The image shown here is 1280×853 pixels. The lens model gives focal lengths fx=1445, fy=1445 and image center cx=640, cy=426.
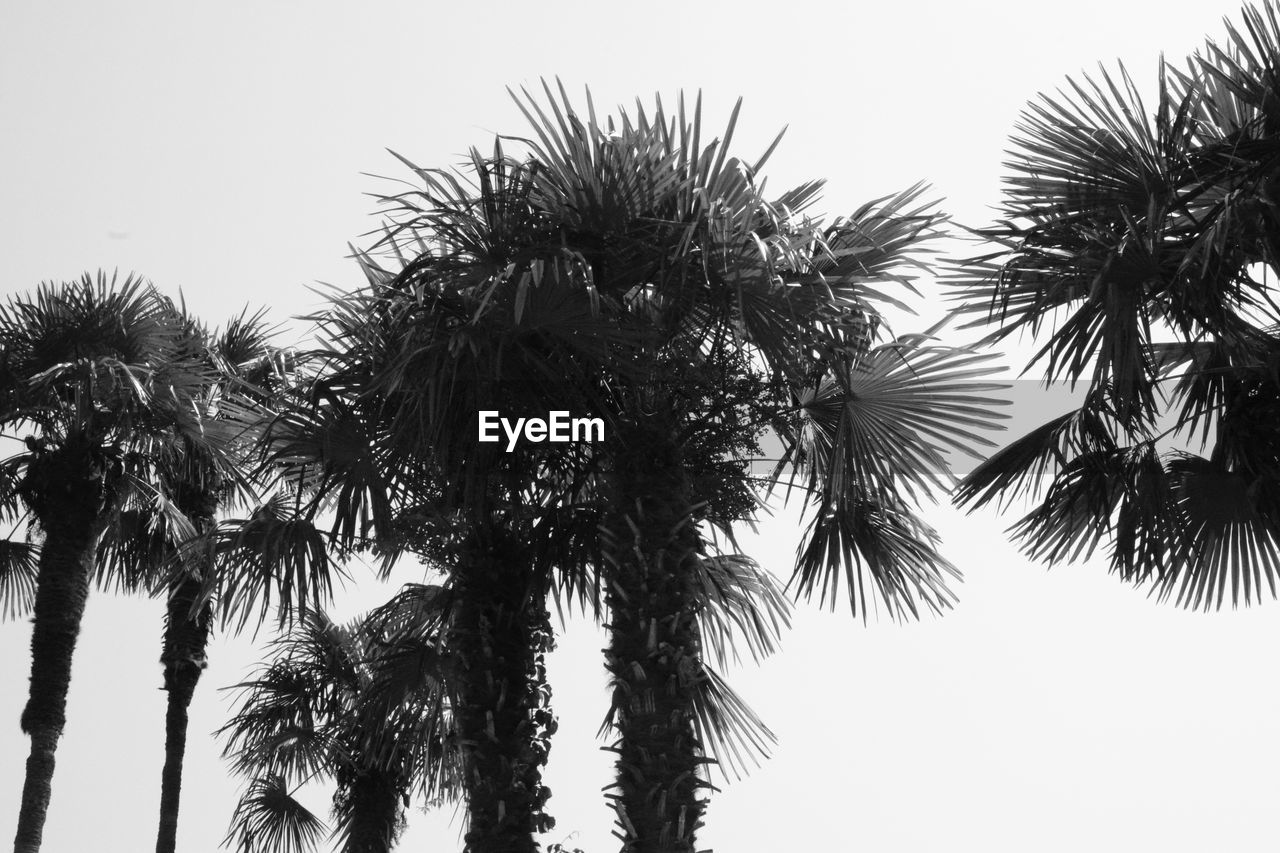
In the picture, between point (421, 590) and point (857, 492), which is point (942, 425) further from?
point (421, 590)

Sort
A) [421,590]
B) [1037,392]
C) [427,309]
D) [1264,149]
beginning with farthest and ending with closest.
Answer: [1037,392]
[421,590]
[427,309]
[1264,149]

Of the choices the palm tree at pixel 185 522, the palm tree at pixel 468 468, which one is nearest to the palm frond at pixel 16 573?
the palm tree at pixel 185 522

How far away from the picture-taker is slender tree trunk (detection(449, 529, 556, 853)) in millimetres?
6578

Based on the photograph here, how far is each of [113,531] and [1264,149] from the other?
832 centimetres

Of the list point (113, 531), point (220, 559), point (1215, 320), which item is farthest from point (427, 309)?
point (113, 531)

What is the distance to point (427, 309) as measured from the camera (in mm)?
6266

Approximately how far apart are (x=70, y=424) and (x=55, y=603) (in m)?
1.23

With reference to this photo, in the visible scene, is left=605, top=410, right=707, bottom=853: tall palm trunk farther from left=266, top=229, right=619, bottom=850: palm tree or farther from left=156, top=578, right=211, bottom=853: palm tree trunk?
left=156, top=578, right=211, bottom=853: palm tree trunk

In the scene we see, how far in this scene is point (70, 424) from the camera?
32.3 ft

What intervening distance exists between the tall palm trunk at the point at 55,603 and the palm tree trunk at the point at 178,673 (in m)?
1.34

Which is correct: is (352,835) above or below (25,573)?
below

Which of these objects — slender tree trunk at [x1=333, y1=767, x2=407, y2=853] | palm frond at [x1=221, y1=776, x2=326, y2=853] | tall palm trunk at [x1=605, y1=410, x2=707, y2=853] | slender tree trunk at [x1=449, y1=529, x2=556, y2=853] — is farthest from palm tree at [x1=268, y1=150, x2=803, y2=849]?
palm frond at [x1=221, y1=776, x2=326, y2=853]

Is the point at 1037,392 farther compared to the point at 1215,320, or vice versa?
the point at 1037,392

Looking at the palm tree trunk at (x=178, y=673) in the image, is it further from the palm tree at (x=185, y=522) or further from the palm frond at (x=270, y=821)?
the palm frond at (x=270, y=821)
